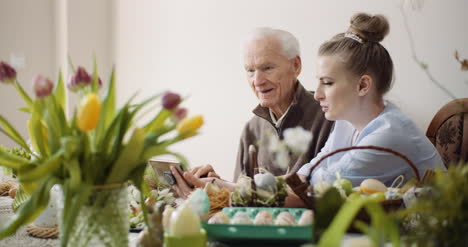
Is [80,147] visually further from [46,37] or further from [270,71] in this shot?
[46,37]

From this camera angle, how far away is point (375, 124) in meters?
1.96

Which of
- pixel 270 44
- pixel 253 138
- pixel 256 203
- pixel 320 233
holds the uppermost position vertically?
pixel 270 44

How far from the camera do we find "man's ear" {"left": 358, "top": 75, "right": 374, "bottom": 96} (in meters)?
2.06

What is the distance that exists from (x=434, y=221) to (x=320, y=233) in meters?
0.19

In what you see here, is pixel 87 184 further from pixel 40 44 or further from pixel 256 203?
pixel 40 44

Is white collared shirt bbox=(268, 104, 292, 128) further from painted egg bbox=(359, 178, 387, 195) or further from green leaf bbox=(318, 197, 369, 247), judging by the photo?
green leaf bbox=(318, 197, 369, 247)

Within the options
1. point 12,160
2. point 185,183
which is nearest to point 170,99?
point 12,160

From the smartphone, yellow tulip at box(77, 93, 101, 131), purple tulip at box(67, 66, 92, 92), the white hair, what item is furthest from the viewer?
the white hair

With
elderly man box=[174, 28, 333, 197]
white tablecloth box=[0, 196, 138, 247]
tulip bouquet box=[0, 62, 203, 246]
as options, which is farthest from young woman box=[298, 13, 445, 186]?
tulip bouquet box=[0, 62, 203, 246]

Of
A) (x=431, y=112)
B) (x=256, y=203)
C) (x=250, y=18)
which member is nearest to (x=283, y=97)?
(x=431, y=112)

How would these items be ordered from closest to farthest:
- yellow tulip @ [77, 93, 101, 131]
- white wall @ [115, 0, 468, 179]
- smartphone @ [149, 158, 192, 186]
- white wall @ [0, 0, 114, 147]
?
yellow tulip @ [77, 93, 101, 131], smartphone @ [149, 158, 192, 186], white wall @ [115, 0, 468, 179], white wall @ [0, 0, 114, 147]

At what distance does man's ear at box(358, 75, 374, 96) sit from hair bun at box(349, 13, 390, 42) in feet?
0.51

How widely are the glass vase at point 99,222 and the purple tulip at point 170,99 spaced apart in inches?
8.5

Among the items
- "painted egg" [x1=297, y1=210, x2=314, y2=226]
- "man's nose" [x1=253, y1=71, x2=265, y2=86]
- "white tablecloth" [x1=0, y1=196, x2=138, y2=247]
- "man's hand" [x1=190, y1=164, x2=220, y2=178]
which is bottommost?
"man's hand" [x1=190, y1=164, x2=220, y2=178]
